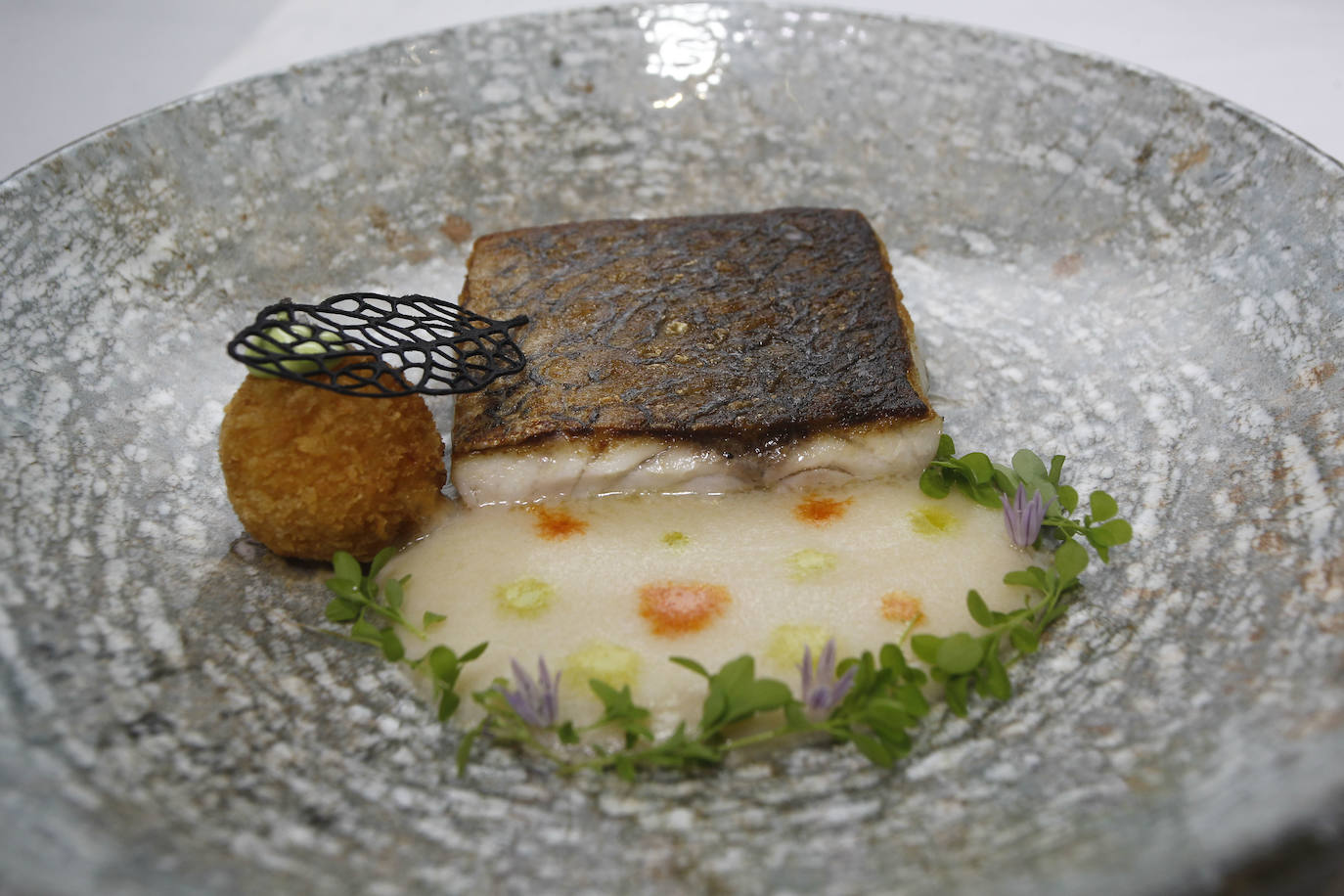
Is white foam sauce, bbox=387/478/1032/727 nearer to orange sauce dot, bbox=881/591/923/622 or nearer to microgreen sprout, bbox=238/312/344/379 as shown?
orange sauce dot, bbox=881/591/923/622

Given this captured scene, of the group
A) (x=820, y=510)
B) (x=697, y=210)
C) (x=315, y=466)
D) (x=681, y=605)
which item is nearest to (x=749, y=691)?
(x=681, y=605)

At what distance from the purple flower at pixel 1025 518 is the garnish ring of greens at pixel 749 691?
3.7 inches

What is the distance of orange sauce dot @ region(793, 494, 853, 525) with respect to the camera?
2062 mm

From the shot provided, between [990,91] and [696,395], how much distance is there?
139cm

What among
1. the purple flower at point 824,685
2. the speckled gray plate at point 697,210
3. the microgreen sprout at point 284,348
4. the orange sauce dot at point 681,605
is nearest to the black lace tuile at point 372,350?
the microgreen sprout at point 284,348

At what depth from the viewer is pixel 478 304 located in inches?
92.5

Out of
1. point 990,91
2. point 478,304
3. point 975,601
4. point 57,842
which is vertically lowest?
point 57,842

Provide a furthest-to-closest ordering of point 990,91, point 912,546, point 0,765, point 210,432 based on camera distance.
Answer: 1. point 990,91
2. point 210,432
3. point 912,546
4. point 0,765

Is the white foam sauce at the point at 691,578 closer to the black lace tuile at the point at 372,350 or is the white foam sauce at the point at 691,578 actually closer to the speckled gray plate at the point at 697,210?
the speckled gray plate at the point at 697,210

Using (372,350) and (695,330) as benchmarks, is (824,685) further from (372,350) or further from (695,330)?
(372,350)

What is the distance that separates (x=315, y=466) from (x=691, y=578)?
70 centimetres

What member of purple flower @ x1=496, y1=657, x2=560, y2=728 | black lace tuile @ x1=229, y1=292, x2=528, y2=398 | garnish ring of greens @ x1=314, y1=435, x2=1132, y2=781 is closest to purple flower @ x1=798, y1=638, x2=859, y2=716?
garnish ring of greens @ x1=314, y1=435, x2=1132, y2=781

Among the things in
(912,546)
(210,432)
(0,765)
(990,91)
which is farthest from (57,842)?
(990,91)

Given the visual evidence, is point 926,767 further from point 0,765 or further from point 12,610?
point 12,610
